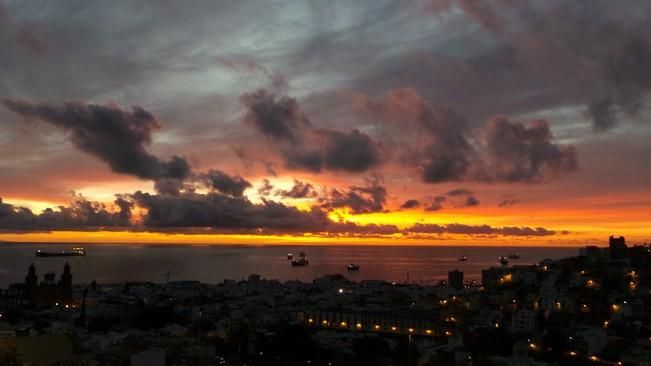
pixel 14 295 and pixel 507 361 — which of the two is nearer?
pixel 507 361

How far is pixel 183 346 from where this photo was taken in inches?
779

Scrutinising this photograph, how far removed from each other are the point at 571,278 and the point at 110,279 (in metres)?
73.5

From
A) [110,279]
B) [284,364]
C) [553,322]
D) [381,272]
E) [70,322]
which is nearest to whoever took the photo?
[284,364]

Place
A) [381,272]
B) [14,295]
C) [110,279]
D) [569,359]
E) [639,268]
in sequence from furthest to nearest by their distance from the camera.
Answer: [381,272], [110,279], [14,295], [639,268], [569,359]

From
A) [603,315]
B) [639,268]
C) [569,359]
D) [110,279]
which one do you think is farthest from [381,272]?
[569,359]

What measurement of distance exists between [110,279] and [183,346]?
80633 mm

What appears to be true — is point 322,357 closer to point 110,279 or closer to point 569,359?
point 569,359

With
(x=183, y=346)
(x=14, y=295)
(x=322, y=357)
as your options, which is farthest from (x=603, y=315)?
(x=14, y=295)

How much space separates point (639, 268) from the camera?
4666 centimetres

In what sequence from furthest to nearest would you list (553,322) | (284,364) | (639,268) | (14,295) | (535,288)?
(14,295) → (639,268) → (535,288) → (553,322) → (284,364)

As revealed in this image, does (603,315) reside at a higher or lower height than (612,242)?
lower

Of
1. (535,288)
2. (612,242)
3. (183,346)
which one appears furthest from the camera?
(612,242)

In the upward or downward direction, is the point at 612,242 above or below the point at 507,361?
above

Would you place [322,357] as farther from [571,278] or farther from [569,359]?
[571,278]
